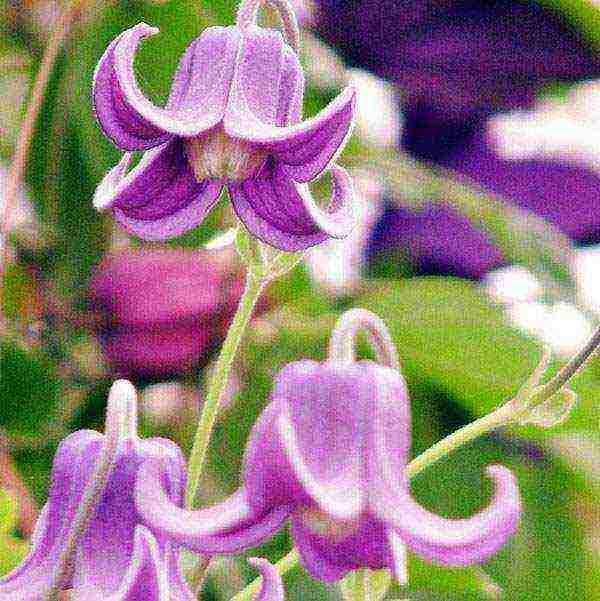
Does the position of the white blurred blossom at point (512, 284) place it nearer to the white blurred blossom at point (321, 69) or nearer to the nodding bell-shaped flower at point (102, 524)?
the white blurred blossom at point (321, 69)

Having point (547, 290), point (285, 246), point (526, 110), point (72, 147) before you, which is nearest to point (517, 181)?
point (526, 110)

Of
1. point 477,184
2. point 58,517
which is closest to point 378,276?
point 477,184

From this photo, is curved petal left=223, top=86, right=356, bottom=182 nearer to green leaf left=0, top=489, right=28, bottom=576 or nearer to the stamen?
the stamen

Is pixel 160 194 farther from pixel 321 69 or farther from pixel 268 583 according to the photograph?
pixel 321 69

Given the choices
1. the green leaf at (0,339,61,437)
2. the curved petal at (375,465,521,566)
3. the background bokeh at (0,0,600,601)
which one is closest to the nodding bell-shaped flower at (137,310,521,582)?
the curved petal at (375,465,521,566)

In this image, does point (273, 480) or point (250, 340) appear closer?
point (273, 480)

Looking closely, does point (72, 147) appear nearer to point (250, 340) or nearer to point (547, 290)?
point (250, 340)
